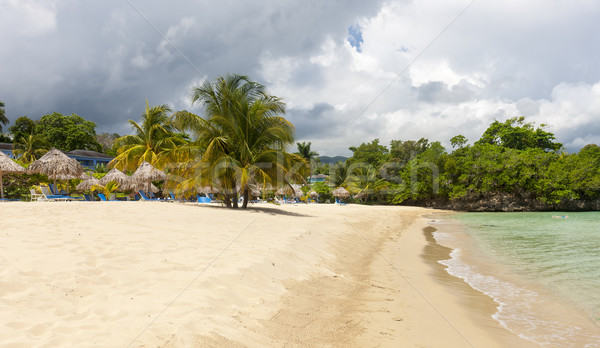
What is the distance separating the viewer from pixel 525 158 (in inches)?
1187

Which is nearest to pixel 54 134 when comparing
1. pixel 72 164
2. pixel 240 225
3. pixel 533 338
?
pixel 72 164

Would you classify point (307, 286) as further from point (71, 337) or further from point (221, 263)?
point (71, 337)

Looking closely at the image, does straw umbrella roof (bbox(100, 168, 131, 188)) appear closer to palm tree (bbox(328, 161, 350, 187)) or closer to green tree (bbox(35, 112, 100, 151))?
palm tree (bbox(328, 161, 350, 187))

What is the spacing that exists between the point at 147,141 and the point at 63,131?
3201cm

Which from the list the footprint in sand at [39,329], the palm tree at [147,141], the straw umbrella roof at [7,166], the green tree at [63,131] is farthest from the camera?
the green tree at [63,131]

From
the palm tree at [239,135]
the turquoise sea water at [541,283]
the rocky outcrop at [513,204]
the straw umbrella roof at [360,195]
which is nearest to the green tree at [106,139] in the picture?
the straw umbrella roof at [360,195]

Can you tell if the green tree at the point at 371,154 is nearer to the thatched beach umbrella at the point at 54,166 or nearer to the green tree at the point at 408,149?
the green tree at the point at 408,149

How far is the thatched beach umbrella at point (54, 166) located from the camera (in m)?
15.6

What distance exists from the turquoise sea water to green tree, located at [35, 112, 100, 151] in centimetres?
5245

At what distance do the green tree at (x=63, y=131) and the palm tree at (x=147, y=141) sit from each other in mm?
28337

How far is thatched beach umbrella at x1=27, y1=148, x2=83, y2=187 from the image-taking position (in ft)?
51.1

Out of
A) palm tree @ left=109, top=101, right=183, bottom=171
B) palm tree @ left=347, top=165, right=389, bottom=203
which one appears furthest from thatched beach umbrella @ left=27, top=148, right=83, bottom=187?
palm tree @ left=347, top=165, right=389, bottom=203

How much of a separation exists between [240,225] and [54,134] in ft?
162

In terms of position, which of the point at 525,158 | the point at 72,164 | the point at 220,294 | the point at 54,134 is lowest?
the point at 220,294
